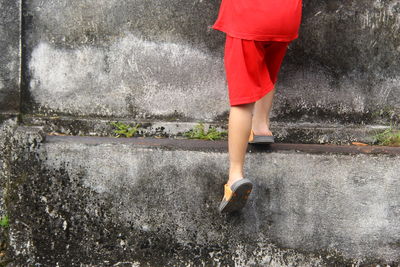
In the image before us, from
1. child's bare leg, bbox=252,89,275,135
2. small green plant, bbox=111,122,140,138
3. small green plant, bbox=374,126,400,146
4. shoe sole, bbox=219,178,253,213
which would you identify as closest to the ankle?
shoe sole, bbox=219,178,253,213

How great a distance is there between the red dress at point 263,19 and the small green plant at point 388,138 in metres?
1.08

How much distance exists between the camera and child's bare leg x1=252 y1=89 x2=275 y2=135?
10.3 feet

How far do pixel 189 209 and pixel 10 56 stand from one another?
156 centimetres

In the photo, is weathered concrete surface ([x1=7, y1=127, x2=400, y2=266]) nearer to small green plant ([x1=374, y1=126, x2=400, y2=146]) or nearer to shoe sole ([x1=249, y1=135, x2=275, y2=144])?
shoe sole ([x1=249, y1=135, x2=275, y2=144])

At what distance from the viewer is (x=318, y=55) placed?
11.2ft

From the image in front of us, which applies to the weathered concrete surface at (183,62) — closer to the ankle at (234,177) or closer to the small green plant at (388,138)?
the small green plant at (388,138)

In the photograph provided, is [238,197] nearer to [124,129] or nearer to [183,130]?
[183,130]

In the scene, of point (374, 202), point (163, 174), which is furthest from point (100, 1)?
point (374, 202)

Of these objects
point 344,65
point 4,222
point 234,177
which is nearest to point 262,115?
point 234,177

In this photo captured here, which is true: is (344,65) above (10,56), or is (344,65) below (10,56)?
above

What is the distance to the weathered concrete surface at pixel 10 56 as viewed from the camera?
126 inches

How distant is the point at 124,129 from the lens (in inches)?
132

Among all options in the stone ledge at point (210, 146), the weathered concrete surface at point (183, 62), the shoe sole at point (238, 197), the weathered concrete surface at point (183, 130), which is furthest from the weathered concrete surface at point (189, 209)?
the weathered concrete surface at point (183, 62)

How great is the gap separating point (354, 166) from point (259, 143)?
2.02ft
